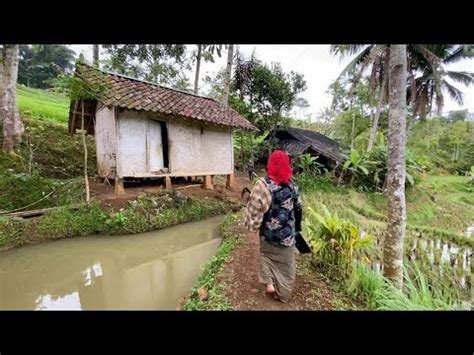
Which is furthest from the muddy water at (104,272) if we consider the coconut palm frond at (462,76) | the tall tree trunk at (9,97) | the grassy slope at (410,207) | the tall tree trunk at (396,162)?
the coconut palm frond at (462,76)

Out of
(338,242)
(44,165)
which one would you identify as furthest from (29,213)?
(338,242)

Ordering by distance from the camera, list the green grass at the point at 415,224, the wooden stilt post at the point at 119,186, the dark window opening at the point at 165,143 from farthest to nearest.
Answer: the dark window opening at the point at 165,143 < the wooden stilt post at the point at 119,186 < the green grass at the point at 415,224

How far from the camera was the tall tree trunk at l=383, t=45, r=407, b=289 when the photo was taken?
3562mm

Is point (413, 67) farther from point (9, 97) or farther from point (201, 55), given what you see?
point (9, 97)

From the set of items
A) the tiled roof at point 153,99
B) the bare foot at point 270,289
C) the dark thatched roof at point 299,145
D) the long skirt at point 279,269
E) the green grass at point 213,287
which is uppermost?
the tiled roof at point 153,99

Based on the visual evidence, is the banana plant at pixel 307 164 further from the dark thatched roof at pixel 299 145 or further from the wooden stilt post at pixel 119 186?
the wooden stilt post at pixel 119 186

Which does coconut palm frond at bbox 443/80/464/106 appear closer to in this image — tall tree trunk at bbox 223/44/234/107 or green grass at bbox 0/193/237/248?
tall tree trunk at bbox 223/44/234/107

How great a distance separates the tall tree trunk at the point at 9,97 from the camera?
728 centimetres

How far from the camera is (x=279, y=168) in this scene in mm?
2994

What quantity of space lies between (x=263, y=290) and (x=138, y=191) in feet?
18.7

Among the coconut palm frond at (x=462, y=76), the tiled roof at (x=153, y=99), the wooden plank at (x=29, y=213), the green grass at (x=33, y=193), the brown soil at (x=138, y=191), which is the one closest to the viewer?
the wooden plank at (x=29, y=213)

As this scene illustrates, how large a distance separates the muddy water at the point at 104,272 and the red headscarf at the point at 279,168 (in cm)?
215
